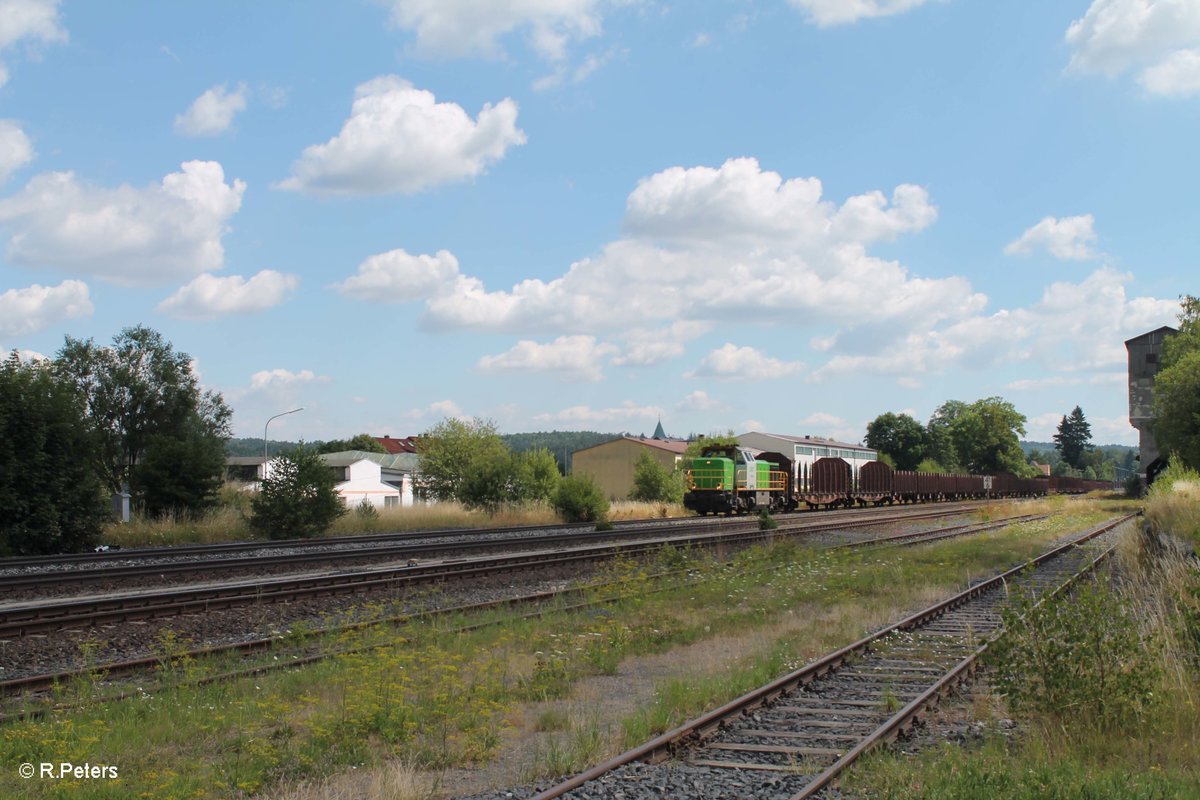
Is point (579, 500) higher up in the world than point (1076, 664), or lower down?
higher up

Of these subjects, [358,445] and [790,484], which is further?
[358,445]

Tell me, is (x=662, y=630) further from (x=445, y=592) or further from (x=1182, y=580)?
(x=1182, y=580)

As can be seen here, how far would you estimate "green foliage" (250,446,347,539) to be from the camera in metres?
28.6

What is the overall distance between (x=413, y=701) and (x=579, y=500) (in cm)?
3005

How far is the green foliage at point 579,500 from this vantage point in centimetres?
3894

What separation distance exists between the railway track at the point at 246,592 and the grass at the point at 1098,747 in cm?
1010

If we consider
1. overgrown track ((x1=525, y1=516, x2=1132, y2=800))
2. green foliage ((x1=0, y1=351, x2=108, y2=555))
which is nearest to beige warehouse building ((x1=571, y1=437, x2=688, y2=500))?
green foliage ((x1=0, y1=351, x2=108, y2=555))

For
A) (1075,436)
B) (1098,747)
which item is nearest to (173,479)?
(1098,747)

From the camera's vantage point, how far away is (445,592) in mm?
16266

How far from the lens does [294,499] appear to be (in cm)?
2869

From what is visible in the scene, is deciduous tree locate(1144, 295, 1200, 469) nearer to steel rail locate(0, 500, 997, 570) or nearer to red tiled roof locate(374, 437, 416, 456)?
steel rail locate(0, 500, 997, 570)

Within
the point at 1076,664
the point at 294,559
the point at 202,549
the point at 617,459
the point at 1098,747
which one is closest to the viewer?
the point at 1098,747

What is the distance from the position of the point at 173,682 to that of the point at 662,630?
6.21 metres

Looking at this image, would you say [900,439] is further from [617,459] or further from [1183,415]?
[1183,415]
